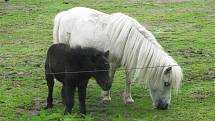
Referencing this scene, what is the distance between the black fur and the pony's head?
0.92 m

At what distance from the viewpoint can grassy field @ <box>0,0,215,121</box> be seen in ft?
22.2

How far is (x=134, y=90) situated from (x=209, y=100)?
3.99 ft

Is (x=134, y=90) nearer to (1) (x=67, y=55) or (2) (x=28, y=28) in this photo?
(1) (x=67, y=55)

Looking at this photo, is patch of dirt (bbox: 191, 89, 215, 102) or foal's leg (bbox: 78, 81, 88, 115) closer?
foal's leg (bbox: 78, 81, 88, 115)

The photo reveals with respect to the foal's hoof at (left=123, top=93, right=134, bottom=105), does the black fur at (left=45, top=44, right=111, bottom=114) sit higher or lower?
higher

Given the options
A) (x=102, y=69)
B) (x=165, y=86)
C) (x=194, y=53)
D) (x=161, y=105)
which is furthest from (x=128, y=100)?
(x=194, y=53)

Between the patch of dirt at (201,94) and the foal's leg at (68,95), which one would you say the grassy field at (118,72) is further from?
the foal's leg at (68,95)

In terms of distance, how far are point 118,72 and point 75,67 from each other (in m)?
3.05

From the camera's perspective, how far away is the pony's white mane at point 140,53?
6.52 metres

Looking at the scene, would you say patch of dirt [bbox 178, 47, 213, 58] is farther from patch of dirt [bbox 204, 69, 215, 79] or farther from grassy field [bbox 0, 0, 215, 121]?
patch of dirt [bbox 204, 69, 215, 79]

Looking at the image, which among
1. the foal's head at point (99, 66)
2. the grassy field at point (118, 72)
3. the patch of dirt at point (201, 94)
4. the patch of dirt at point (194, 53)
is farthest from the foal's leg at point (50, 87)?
A: the patch of dirt at point (194, 53)

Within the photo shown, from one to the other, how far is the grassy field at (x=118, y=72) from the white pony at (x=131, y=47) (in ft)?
1.40

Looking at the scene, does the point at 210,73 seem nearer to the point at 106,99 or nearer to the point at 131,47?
the point at 106,99

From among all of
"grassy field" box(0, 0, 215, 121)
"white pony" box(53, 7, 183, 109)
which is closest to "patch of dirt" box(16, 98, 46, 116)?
"grassy field" box(0, 0, 215, 121)
